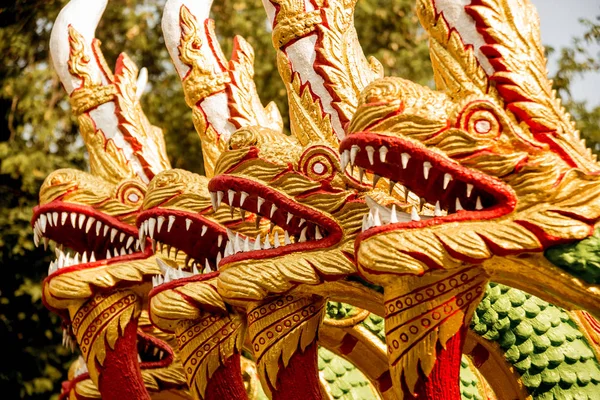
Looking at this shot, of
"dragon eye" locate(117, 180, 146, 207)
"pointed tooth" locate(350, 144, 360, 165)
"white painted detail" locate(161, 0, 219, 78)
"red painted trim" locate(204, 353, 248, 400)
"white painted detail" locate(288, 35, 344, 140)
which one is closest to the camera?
"pointed tooth" locate(350, 144, 360, 165)

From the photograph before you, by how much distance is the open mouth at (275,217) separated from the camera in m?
5.85

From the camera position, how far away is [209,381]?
21.4 ft

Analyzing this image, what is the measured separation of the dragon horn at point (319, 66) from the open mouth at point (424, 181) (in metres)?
1.16

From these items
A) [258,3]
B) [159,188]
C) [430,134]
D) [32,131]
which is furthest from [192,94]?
[258,3]

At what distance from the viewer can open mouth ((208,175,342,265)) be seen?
5.85 meters

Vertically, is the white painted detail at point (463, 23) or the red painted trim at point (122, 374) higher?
the white painted detail at point (463, 23)

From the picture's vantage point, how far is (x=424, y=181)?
5000mm

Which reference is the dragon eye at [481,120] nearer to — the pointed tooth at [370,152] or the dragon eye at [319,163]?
the pointed tooth at [370,152]

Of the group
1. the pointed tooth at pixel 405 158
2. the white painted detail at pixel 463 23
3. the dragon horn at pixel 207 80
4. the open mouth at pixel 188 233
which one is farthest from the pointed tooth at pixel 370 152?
the dragon horn at pixel 207 80

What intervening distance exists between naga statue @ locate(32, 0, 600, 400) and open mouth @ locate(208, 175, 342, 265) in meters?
0.01

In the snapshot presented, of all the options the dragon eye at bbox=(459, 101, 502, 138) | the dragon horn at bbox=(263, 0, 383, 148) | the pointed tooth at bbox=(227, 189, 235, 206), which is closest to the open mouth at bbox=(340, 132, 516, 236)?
the dragon eye at bbox=(459, 101, 502, 138)

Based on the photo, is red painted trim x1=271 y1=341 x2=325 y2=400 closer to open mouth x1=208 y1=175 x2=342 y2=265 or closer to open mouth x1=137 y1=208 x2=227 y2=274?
open mouth x1=208 y1=175 x2=342 y2=265

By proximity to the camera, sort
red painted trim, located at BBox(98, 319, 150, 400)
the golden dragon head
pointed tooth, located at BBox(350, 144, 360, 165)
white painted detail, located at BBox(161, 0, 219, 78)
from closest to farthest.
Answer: the golden dragon head, pointed tooth, located at BBox(350, 144, 360, 165), red painted trim, located at BBox(98, 319, 150, 400), white painted detail, located at BBox(161, 0, 219, 78)

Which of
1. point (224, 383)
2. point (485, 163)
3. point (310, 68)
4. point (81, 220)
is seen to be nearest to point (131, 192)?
point (81, 220)
